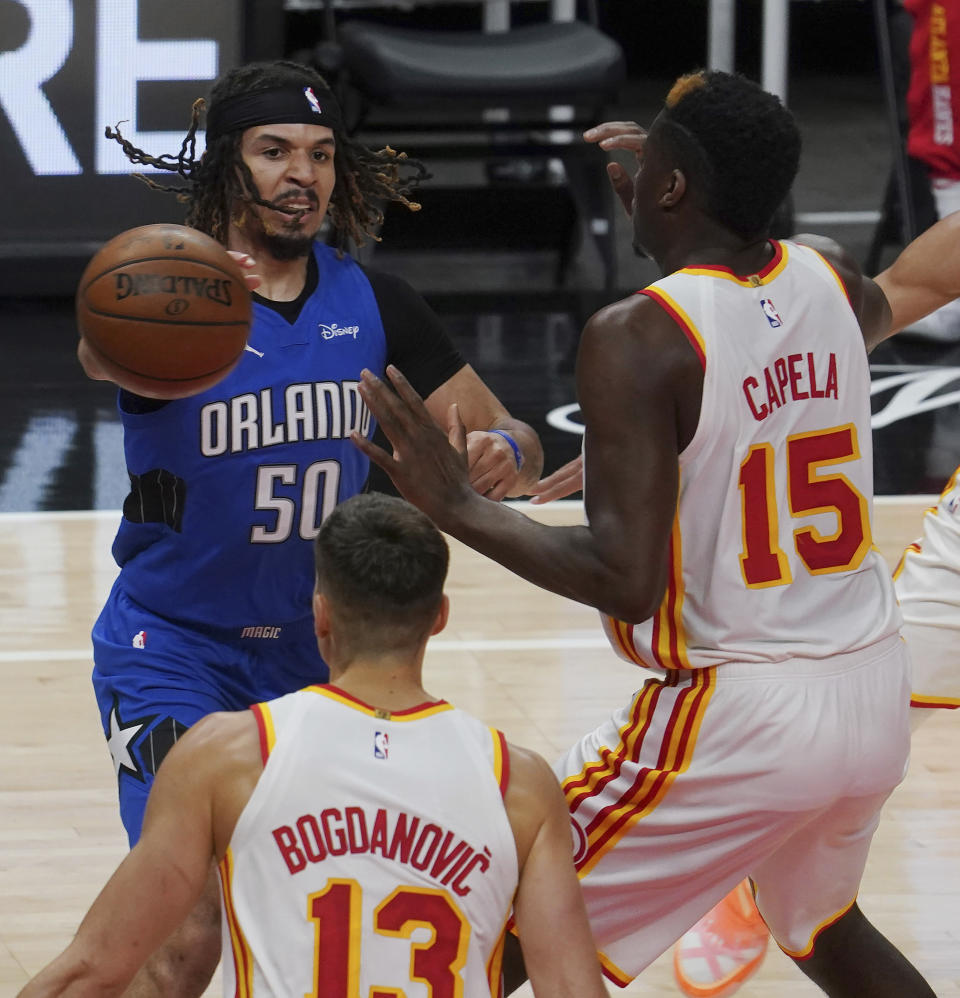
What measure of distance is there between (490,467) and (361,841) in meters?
1.17

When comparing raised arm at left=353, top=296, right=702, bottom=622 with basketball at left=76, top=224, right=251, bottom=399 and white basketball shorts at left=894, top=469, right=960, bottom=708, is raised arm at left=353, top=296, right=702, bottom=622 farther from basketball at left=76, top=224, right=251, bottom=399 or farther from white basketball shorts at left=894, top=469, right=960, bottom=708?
white basketball shorts at left=894, top=469, right=960, bottom=708

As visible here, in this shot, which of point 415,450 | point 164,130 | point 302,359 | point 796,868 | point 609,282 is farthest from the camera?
point 609,282

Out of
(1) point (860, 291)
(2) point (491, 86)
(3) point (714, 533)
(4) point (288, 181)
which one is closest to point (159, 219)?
(2) point (491, 86)

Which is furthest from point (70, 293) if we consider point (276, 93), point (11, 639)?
point (276, 93)

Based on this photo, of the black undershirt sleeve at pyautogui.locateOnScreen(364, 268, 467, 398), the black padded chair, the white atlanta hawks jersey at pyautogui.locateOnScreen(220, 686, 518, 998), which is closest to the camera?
the white atlanta hawks jersey at pyautogui.locateOnScreen(220, 686, 518, 998)

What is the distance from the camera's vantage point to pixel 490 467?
349 cm

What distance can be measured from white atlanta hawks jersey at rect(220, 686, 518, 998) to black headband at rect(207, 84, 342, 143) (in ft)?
5.81

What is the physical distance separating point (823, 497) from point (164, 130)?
718 cm

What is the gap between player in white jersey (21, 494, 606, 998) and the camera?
2.44 metres

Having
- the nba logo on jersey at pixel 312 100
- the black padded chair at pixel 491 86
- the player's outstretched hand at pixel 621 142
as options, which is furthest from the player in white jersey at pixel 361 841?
the black padded chair at pixel 491 86

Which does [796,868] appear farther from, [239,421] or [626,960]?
[239,421]

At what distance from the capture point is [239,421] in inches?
142

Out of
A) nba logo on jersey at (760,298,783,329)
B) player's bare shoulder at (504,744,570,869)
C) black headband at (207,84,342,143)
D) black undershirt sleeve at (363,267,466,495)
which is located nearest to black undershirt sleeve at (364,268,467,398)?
black undershirt sleeve at (363,267,466,495)

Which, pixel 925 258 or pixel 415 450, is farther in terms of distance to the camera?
pixel 925 258
